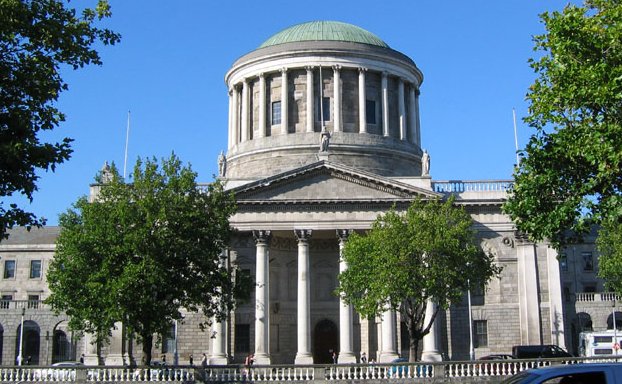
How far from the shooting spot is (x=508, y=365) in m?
34.0

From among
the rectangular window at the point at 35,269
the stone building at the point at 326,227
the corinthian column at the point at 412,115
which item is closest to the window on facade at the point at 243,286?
the stone building at the point at 326,227

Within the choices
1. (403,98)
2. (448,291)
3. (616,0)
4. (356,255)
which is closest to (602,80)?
(616,0)

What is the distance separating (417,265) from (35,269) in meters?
44.9

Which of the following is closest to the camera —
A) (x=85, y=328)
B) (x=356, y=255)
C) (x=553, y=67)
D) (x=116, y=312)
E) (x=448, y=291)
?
(x=553, y=67)

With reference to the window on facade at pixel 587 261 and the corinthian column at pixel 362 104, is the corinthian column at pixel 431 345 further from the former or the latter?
the window on facade at pixel 587 261

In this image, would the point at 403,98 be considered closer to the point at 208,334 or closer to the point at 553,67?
the point at 208,334

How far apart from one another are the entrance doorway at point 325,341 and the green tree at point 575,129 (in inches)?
1336

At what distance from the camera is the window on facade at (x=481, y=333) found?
181 ft

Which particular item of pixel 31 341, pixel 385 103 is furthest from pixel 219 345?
pixel 385 103

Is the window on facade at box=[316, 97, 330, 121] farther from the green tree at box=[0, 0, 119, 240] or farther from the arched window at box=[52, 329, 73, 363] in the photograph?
the green tree at box=[0, 0, 119, 240]

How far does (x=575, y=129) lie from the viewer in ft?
79.3

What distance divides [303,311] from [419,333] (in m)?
14.8

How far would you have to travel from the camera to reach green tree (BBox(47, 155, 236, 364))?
111 ft

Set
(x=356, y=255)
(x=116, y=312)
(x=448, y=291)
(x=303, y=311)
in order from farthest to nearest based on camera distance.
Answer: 1. (x=303, y=311)
2. (x=356, y=255)
3. (x=448, y=291)
4. (x=116, y=312)
